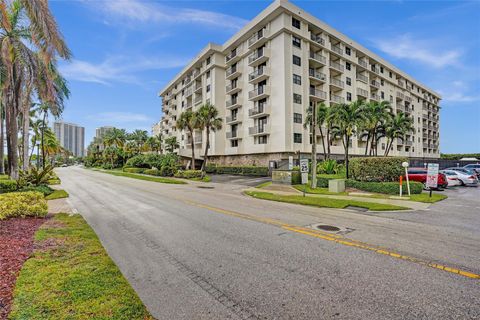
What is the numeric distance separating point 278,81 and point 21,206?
32704mm

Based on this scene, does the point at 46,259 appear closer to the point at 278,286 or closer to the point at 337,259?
the point at 278,286

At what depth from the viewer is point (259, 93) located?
1506 inches

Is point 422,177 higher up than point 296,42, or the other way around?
point 296,42

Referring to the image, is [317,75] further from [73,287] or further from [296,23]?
[73,287]

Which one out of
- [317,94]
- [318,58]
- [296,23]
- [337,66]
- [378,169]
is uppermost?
[296,23]

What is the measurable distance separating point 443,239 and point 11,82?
2379 centimetres

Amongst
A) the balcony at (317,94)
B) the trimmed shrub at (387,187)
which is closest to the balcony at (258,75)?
the balcony at (317,94)

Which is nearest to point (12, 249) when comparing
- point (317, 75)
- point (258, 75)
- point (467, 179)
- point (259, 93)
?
point (467, 179)

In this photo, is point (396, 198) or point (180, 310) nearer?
point (180, 310)

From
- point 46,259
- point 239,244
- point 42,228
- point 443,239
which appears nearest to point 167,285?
point 239,244

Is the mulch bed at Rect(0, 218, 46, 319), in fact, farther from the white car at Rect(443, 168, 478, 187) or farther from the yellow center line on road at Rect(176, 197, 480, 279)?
the white car at Rect(443, 168, 478, 187)

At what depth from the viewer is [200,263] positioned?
5.29m

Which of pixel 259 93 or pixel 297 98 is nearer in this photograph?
pixel 297 98

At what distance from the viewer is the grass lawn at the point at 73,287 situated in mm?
3330
